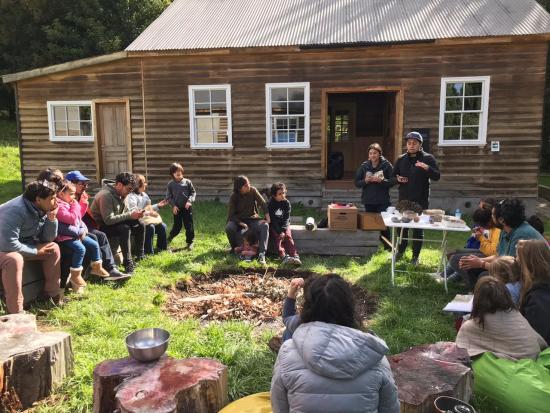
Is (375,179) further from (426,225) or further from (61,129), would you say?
(61,129)

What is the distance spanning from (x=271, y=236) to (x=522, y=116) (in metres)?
7.43

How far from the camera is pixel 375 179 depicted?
7410 millimetres

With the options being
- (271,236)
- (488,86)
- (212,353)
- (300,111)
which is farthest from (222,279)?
(488,86)

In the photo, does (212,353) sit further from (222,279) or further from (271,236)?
(271,236)

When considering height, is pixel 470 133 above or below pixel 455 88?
below

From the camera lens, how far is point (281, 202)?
7426mm

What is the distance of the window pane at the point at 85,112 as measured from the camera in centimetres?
1275

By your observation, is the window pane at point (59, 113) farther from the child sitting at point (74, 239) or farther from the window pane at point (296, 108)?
the child sitting at point (74, 239)

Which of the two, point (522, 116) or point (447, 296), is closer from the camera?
point (447, 296)

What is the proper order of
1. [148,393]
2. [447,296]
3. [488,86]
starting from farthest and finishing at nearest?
[488,86]
[447,296]
[148,393]

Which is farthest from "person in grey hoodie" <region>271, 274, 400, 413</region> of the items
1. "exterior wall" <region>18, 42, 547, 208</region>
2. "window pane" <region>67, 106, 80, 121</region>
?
"window pane" <region>67, 106, 80, 121</region>

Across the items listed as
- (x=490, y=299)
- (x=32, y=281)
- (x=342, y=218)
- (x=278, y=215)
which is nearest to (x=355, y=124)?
(x=342, y=218)

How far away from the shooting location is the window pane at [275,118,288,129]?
39.5 ft

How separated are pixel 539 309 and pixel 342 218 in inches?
160
